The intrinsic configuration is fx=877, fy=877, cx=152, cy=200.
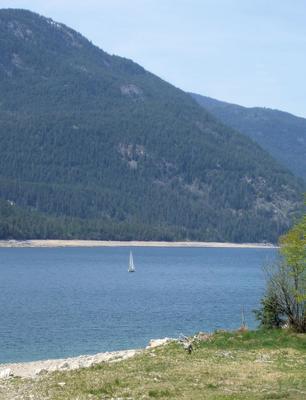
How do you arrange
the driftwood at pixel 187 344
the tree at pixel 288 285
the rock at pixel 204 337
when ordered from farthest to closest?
→ the tree at pixel 288 285 < the rock at pixel 204 337 < the driftwood at pixel 187 344

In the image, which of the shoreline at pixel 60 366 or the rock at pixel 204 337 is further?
the rock at pixel 204 337

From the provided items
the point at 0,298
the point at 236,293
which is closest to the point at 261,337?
the point at 0,298

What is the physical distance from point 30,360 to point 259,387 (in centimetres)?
2730

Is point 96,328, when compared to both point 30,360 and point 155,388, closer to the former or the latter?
point 30,360

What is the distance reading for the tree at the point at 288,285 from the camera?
1784 inches

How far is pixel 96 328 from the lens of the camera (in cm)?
7138

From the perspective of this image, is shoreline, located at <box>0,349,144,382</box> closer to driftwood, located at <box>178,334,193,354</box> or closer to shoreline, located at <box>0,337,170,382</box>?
shoreline, located at <box>0,337,170,382</box>

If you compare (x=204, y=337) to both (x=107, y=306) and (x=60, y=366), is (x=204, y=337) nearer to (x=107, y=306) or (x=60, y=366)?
(x=60, y=366)

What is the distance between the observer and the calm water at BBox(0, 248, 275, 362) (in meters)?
63.9

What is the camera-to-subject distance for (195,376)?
3288 centimetres

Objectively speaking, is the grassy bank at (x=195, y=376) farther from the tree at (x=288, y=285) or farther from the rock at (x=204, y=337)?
the tree at (x=288, y=285)

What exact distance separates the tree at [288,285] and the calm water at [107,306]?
451 inches

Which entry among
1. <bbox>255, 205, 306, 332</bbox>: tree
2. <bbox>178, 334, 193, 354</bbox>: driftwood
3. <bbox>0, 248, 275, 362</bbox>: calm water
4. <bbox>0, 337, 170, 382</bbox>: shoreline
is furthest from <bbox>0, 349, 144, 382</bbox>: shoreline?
<bbox>0, 248, 275, 362</bbox>: calm water

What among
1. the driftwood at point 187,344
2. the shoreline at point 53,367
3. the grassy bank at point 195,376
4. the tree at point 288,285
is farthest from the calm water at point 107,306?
the grassy bank at point 195,376
